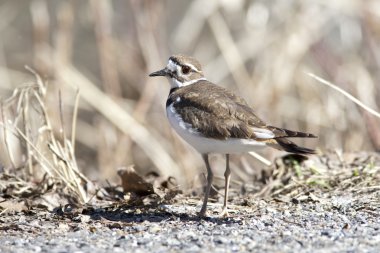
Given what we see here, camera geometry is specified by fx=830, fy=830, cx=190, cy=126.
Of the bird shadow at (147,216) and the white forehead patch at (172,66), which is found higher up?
the white forehead patch at (172,66)

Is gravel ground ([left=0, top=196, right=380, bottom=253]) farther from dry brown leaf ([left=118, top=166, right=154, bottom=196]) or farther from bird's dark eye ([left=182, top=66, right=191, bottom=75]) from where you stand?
bird's dark eye ([left=182, top=66, right=191, bottom=75])

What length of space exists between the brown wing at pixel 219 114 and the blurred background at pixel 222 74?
2885 mm

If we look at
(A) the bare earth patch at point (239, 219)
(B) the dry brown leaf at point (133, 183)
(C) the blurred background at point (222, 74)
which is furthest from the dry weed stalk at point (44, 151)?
(C) the blurred background at point (222, 74)

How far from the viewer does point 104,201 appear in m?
6.22

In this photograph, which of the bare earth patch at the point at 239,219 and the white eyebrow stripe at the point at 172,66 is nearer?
the bare earth patch at the point at 239,219

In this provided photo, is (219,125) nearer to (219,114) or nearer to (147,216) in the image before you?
(219,114)

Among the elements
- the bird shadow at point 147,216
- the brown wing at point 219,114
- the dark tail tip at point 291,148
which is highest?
the brown wing at point 219,114

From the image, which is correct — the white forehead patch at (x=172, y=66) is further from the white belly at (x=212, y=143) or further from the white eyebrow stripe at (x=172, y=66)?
the white belly at (x=212, y=143)

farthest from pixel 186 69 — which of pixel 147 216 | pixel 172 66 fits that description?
pixel 147 216

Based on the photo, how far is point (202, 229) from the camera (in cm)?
503

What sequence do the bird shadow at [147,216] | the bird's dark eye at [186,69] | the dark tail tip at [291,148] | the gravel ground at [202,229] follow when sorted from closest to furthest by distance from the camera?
the gravel ground at [202,229], the dark tail tip at [291,148], the bird shadow at [147,216], the bird's dark eye at [186,69]

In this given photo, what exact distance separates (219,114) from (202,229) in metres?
0.85

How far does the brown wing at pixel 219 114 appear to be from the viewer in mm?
5324

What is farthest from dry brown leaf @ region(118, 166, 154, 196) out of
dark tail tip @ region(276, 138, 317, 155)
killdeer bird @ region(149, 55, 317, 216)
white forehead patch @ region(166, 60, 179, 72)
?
dark tail tip @ region(276, 138, 317, 155)
